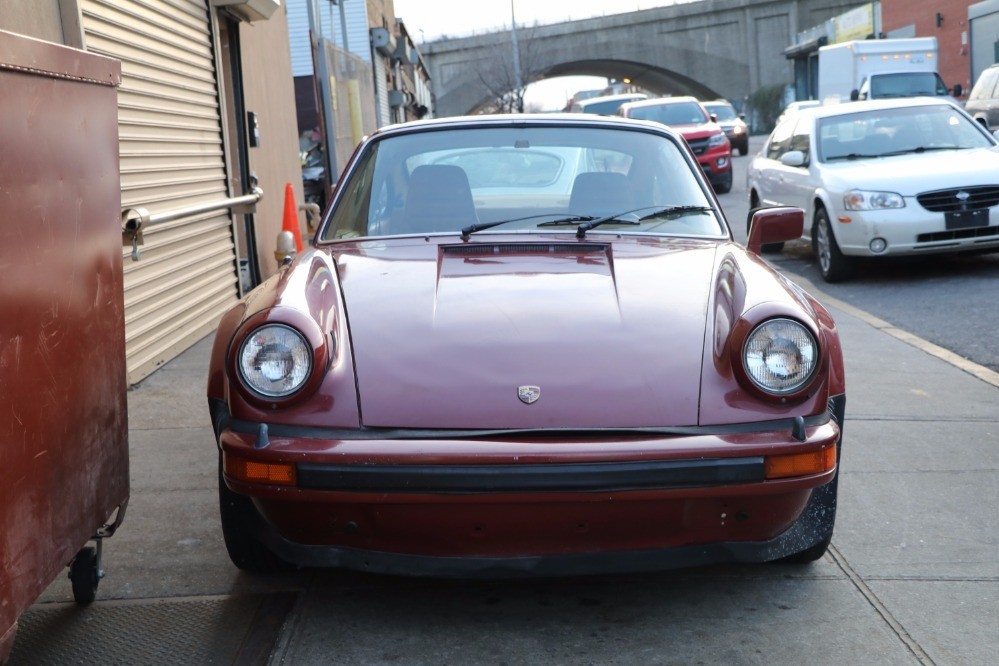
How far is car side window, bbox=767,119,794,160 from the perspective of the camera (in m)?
11.8

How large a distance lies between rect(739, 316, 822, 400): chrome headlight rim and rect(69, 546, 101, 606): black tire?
1.88 m

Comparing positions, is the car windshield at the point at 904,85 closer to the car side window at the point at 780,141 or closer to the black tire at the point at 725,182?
the black tire at the point at 725,182

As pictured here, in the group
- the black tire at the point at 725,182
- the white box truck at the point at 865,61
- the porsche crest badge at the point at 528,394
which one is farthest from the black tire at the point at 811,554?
the white box truck at the point at 865,61

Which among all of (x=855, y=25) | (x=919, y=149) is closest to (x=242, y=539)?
(x=919, y=149)

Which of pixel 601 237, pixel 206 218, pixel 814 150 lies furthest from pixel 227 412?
pixel 814 150

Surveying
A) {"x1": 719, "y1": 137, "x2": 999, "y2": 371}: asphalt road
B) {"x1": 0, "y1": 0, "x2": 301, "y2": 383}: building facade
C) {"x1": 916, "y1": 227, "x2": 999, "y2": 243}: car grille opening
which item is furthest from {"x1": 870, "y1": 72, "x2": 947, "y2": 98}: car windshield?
{"x1": 0, "y1": 0, "x2": 301, "y2": 383}: building facade

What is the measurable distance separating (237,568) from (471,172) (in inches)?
67.0

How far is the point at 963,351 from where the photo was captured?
693cm

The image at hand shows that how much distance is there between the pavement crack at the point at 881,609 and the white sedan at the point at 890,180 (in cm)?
604

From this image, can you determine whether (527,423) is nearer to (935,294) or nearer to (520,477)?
(520,477)

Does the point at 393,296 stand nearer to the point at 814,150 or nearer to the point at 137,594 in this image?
the point at 137,594

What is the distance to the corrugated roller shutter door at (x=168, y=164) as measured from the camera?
6.94 m

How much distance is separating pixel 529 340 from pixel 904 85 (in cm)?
2189

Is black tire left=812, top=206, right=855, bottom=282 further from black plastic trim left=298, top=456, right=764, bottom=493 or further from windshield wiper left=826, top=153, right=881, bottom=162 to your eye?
black plastic trim left=298, top=456, right=764, bottom=493
